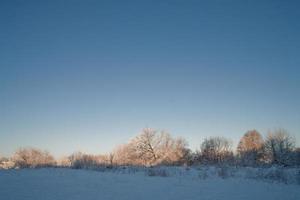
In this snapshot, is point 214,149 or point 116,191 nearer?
point 116,191

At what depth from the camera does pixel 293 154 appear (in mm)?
62469

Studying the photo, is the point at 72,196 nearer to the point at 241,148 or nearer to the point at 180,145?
the point at 180,145

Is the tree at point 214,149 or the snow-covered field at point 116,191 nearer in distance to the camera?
the snow-covered field at point 116,191

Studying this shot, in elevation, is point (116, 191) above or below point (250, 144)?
below

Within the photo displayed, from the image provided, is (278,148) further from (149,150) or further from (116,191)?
(116,191)

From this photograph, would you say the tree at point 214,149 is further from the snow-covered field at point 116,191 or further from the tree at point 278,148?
the snow-covered field at point 116,191

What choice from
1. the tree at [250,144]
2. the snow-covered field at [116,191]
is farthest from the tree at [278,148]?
the snow-covered field at [116,191]

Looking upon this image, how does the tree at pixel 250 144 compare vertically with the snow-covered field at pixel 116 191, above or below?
above

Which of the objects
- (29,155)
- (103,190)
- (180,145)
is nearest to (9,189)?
(103,190)

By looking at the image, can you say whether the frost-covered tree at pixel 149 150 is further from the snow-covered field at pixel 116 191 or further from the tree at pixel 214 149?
the snow-covered field at pixel 116 191

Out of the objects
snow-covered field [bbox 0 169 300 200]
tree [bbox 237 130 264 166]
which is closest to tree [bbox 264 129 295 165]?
tree [bbox 237 130 264 166]

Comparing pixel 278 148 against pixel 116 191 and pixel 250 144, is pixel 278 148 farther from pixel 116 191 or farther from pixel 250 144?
pixel 116 191

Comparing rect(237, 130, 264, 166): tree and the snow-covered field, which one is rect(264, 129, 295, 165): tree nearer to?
rect(237, 130, 264, 166): tree

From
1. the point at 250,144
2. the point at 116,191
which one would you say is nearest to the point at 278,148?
the point at 250,144
